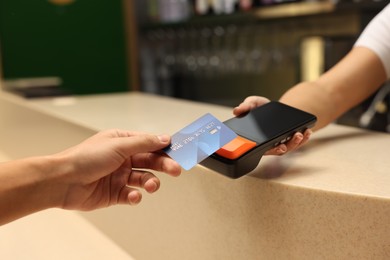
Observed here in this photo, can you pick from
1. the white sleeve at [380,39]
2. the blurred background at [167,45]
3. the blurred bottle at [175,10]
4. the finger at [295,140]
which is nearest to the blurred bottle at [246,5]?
the blurred background at [167,45]

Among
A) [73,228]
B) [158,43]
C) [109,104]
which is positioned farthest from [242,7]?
[73,228]

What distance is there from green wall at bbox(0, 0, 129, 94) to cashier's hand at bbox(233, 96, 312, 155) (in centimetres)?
312

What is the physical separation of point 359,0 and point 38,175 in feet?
5.91

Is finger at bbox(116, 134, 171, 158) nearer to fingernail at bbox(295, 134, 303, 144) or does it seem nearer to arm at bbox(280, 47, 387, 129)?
fingernail at bbox(295, 134, 303, 144)

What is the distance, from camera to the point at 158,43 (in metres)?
4.03

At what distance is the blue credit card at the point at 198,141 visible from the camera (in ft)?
2.09

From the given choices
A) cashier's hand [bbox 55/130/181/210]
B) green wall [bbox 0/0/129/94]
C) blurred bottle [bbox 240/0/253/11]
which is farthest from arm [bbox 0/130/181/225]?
green wall [bbox 0/0/129/94]

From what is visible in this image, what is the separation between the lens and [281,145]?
0.70 m

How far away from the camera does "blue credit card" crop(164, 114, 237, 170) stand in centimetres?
64

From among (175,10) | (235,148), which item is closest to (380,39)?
(235,148)

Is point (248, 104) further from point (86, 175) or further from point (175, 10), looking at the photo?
point (175, 10)

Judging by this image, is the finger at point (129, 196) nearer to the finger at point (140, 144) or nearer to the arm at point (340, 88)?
the finger at point (140, 144)

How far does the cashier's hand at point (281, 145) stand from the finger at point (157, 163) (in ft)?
0.46

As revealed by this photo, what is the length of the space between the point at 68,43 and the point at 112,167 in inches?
128
